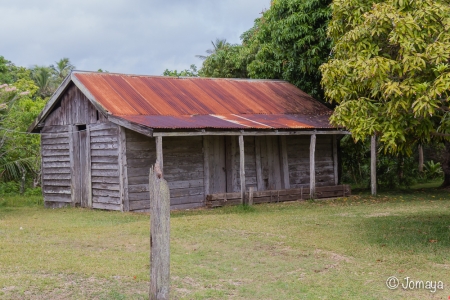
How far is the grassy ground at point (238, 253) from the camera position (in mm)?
8688

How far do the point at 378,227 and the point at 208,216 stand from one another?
465 cm

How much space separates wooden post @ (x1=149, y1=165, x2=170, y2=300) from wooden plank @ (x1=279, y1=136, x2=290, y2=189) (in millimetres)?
14236

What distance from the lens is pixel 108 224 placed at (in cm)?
1519

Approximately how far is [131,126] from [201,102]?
4.26 metres

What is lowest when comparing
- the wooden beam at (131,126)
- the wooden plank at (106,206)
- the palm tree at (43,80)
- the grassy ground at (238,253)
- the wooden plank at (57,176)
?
the grassy ground at (238,253)

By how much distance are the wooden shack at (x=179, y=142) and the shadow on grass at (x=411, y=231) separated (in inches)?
196

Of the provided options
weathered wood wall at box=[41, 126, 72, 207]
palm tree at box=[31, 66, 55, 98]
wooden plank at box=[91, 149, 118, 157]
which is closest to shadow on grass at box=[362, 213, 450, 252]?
wooden plank at box=[91, 149, 118, 157]

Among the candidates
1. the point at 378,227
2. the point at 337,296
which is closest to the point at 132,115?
the point at 378,227

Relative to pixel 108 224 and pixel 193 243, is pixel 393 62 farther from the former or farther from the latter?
pixel 108 224

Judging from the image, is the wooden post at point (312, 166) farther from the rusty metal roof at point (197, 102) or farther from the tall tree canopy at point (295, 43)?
the tall tree canopy at point (295, 43)

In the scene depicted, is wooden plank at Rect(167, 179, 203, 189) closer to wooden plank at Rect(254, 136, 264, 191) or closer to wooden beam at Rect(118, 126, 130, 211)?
wooden beam at Rect(118, 126, 130, 211)

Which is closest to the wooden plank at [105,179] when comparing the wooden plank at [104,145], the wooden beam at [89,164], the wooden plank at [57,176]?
the wooden beam at [89,164]

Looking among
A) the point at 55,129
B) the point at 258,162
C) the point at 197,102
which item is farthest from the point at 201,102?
the point at 55,129

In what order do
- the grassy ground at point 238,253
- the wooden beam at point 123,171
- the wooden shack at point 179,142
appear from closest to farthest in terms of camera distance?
the grassy ground at point 238,253, the wooden beam at point 123,171, the wooden shack at point 179,142
